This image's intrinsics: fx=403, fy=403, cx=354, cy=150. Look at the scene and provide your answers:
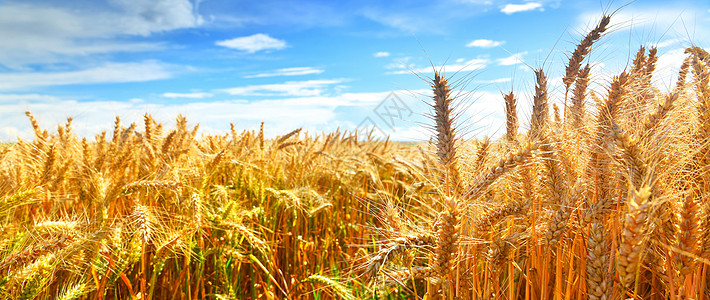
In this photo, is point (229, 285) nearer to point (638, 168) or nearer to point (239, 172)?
point (239, 172)

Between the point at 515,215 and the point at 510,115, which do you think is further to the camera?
the point at 510,115

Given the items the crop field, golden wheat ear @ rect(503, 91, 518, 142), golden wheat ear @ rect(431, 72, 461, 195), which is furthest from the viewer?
golden wheat ear @ rect(503, 91, 518, 142)

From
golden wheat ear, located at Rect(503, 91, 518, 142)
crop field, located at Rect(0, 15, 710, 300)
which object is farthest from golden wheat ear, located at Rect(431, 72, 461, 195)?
golden wheat ear, located at Rect(503, 91, 518, 142)

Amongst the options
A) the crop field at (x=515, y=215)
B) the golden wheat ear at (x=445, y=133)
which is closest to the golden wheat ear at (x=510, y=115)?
the crop field at (x=515, y=215)

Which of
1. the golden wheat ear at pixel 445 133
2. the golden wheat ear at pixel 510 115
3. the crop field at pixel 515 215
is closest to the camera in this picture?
the crop field at pixel 515 215

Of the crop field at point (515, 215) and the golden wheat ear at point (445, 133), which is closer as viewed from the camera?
the crop field at point (515, 215)

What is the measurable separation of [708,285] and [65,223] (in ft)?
8.43

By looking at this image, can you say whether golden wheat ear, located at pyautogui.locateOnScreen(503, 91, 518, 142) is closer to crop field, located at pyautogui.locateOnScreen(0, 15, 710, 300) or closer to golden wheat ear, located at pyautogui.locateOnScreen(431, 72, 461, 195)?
crop field, located at pyautogui.locateOnScreen(0, 15, 710, 300)

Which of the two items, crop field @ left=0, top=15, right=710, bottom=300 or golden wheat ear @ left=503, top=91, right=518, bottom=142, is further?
golden wheat ear @ left=503, top=91, right=518, bottom=142

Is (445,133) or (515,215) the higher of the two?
(445,133)

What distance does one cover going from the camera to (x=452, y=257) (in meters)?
1.22

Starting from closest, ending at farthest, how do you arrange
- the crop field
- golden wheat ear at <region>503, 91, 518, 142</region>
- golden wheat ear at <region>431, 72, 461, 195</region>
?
the crop field
golden wheat ear at <region>431, 72, 461, 195</region>
golden wheat ear at <region>503, 91, 518, 142</region>

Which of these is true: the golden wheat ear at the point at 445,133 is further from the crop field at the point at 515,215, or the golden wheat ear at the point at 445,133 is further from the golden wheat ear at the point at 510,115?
the golden wheat ear at the point at 510,115

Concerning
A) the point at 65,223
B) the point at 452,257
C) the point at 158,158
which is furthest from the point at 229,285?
the point at 452,257
